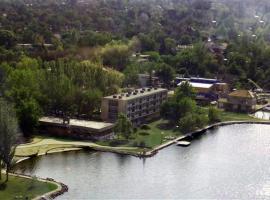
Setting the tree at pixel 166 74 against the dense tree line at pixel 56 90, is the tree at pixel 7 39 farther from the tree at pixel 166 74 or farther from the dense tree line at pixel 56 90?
the tree at pixel 166 74

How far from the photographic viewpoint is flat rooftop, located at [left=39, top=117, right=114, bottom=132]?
1942 cm

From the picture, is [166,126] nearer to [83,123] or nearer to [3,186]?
[83,123]

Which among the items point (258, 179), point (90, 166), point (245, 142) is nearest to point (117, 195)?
point (90, 166)

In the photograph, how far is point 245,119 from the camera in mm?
23484

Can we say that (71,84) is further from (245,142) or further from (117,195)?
(117,195)

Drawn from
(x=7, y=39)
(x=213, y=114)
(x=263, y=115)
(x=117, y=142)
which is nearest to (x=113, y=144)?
(x=117, y=142)

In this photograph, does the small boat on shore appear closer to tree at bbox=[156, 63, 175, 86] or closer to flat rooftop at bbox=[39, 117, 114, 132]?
flat rooftop at bbox=[39, 117, 114, 132]

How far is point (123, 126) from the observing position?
19.2 meters

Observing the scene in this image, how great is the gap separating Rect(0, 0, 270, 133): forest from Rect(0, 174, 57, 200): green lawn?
4.57 meters

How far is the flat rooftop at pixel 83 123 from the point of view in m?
19.4

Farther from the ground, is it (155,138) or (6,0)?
(6,0)

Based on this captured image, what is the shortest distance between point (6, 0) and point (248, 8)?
2271cm

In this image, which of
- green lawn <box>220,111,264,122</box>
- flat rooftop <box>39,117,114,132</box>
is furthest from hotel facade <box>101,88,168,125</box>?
green lawn <box>220,111,264,122</box>

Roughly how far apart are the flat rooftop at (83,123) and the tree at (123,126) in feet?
1.60
